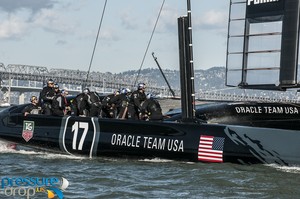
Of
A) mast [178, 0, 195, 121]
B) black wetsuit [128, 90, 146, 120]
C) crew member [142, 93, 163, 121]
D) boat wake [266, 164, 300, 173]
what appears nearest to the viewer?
boat wake [266, 164, 300, 173]

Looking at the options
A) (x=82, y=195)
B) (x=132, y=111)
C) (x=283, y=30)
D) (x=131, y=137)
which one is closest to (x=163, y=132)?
(x=131, y=137)

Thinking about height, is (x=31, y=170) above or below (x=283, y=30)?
below

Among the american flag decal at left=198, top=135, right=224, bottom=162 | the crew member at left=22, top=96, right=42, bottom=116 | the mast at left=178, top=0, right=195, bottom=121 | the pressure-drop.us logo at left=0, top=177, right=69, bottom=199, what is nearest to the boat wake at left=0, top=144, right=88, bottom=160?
the crew member at left=22, top=96, right=42, bottom=116

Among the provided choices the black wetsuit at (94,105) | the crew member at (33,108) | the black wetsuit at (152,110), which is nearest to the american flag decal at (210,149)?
the black wetsuit at (152,110)

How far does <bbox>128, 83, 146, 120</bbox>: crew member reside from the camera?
510 inches

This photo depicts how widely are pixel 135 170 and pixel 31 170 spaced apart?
5.41ft

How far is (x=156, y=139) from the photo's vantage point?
459 inches

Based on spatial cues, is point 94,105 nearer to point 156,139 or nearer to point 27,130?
point 27,130

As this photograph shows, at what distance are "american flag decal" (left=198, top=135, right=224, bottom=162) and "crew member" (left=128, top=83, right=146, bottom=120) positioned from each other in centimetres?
208

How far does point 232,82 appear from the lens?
12625 millimetres

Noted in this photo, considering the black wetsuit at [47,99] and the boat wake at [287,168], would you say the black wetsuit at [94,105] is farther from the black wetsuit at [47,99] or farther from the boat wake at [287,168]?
the boat wake at [287,168]

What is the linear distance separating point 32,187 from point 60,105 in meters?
5.13

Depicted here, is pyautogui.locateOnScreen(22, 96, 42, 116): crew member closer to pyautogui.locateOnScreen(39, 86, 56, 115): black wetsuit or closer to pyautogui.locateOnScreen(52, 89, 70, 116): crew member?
pyautogui.locateOnScreen(39, 86, 56, 115): black wetsuit

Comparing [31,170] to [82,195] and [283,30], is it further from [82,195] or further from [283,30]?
[283,30]
